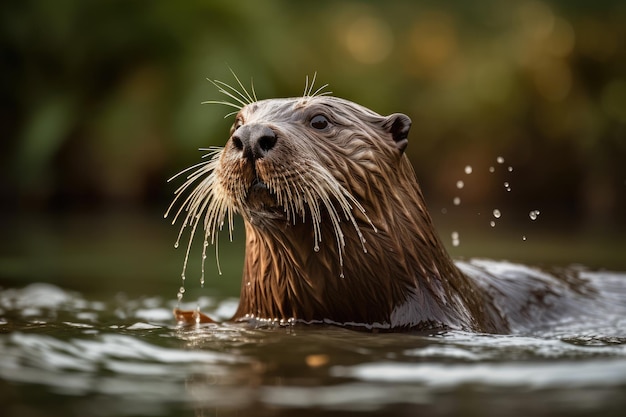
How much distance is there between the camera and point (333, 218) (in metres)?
3.57

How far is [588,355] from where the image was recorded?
2846 mm

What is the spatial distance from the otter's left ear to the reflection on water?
0.88 m

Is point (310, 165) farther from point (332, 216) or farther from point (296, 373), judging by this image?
point (296, 373)

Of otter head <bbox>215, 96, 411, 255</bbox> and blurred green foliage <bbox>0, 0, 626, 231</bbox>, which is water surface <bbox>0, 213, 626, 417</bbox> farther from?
blurred green foliage <bbox>0, 0, 626, 231</bbox>

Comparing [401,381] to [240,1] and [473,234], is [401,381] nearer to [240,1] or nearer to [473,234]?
[473,234]

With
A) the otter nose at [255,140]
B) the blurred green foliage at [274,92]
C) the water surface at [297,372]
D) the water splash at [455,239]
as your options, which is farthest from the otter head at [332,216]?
the blurred green foliage at [274,92]

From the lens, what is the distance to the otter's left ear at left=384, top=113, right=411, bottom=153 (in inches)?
155

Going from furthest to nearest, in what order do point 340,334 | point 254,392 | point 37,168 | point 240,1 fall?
point 240,1 < point 37,168 < point 340,334 < point 254,392

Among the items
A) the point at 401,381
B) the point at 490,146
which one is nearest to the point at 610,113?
the point at 490,146

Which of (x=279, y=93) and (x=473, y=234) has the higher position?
(x=279, y=93)

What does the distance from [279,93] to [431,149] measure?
8.97ft

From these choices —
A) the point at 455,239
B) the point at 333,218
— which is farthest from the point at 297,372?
the point at 455,239

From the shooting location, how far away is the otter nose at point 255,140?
137 inches

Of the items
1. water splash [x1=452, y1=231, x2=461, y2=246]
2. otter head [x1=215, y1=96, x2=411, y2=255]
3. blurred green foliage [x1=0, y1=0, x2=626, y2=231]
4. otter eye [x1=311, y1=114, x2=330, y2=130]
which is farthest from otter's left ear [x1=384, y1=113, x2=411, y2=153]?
blurred green foliage [x1=0, y1=0, x2=626, y2=231]
